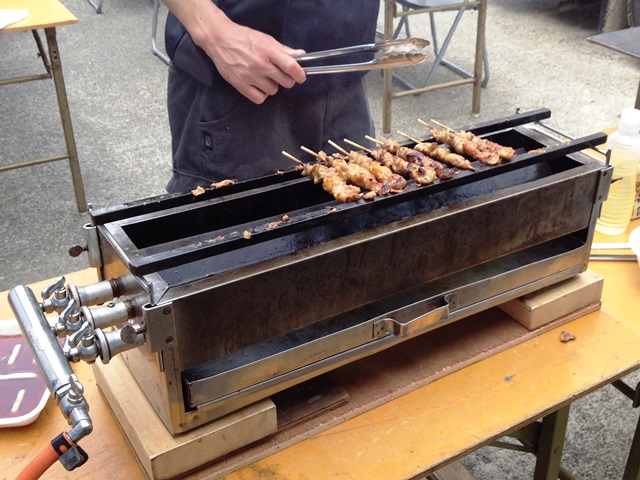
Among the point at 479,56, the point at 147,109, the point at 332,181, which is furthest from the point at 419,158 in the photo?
the point at 147,109

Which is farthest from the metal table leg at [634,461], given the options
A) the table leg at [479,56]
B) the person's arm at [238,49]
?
the table leg at [479,56]

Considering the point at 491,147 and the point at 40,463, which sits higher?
the point at 491,147

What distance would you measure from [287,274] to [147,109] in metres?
4.54

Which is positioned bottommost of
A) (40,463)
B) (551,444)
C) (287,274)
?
(551,444)

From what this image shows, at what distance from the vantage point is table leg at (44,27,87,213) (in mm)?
3744

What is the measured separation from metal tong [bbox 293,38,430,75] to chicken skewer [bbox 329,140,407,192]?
232 millimetres

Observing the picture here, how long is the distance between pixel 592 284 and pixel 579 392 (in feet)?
1.05

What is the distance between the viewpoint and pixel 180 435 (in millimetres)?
1295

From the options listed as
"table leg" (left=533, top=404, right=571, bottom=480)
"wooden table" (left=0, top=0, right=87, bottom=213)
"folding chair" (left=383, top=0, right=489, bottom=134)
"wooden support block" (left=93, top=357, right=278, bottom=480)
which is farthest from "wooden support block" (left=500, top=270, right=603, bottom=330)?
"folding chair" (left=383, top=0, right=489, bottom=134)

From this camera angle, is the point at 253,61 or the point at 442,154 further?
the point at 253,61

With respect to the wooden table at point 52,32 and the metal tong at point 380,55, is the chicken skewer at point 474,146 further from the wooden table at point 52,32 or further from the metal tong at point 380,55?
the wooden table at point 52,32

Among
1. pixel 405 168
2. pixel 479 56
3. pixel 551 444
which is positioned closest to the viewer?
pixel 405 168

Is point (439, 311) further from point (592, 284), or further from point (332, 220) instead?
point (592, 284)

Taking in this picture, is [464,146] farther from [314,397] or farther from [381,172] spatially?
[314,397]
